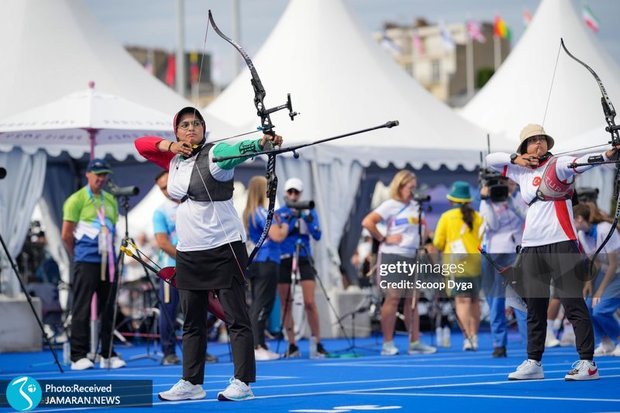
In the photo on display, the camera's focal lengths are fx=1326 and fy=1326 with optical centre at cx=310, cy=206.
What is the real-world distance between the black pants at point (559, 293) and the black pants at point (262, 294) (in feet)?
15.4

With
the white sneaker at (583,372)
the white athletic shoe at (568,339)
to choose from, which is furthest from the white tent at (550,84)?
the white sneaker at (583,372)

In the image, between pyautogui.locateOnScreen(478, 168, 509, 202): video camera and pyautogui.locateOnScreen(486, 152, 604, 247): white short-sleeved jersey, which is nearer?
pyautogui.locateOnScreen(486, 152, 604, 247): white short-sleeved jersey

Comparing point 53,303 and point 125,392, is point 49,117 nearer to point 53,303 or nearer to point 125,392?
point 53,303

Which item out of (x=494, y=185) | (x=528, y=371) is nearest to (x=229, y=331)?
(x=528, y=371)

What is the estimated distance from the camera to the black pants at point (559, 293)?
9.93 metres

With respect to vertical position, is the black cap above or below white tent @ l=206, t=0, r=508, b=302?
below

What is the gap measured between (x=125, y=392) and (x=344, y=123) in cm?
1122

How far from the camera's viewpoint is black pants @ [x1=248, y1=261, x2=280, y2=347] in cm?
1424

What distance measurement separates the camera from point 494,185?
13703 millimetres

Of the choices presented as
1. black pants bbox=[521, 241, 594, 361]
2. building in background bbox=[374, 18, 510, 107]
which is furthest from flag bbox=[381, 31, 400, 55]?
building in background bbox=[374, 18, 510, 107]

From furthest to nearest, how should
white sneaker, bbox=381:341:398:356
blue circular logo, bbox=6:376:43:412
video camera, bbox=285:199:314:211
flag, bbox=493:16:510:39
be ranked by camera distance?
flag, bbox=493:16:510:39 → white sneaker, bbox=381:341:398:356 → video camera, bbox=285:199:314:211 → blue circular logo, bbox=6:376:43:412

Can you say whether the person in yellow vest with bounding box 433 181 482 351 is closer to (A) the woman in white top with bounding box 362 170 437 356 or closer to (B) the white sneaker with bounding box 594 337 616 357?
(A) the woman in white top with bounding box 362 170 437 356

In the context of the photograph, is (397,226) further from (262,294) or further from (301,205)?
(262,294)

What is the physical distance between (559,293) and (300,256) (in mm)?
4950
